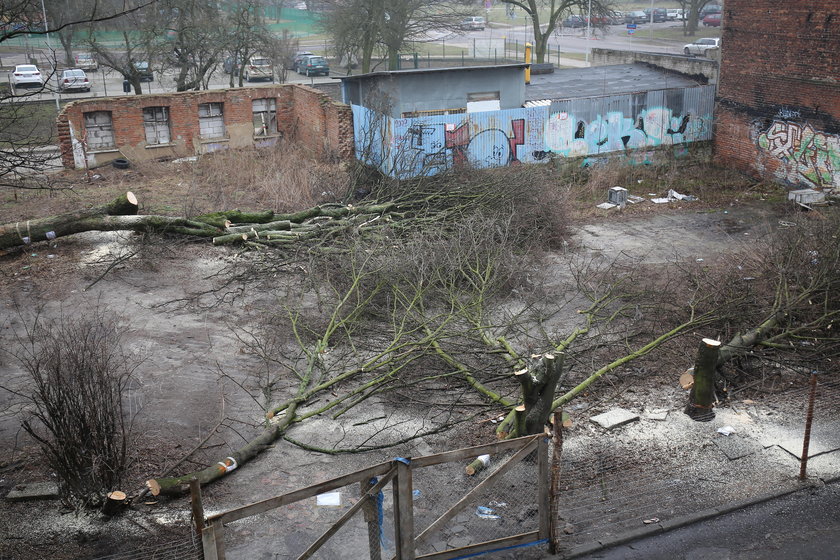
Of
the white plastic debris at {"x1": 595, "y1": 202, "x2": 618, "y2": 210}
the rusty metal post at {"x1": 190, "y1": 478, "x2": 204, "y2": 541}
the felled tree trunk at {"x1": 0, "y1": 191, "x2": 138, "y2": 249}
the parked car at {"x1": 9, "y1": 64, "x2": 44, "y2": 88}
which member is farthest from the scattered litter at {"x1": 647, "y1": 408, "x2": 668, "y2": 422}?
the parked car at {"x1": 9, "y1": 64, "x2": 44, "y2": 88}

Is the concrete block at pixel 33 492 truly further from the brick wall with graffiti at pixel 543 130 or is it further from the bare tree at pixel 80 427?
the brick wall with graffiti at pixel 543 130

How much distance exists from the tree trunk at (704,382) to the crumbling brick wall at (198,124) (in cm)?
1332

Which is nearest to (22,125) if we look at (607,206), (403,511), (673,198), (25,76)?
(403,511)

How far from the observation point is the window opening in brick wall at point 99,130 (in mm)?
20906

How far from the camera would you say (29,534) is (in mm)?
6336

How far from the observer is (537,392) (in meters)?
7.05

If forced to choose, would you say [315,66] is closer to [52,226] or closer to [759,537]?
[52,226]

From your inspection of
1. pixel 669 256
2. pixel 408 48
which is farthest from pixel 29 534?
pixel 408 48

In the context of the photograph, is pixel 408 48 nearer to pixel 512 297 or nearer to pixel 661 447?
pixel 512 297

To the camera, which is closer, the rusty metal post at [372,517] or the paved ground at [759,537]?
the rusty metal post at [372,517]

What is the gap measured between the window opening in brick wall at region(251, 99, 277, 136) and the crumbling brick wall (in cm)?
12

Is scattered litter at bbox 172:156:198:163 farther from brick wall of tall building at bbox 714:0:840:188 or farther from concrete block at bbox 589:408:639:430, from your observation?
concrete block at bbox 589:408:639:430

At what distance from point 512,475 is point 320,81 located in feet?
112

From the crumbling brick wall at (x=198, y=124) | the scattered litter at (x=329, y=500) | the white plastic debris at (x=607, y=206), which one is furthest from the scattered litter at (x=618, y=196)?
the scattered litter at (x=329, y=500)
